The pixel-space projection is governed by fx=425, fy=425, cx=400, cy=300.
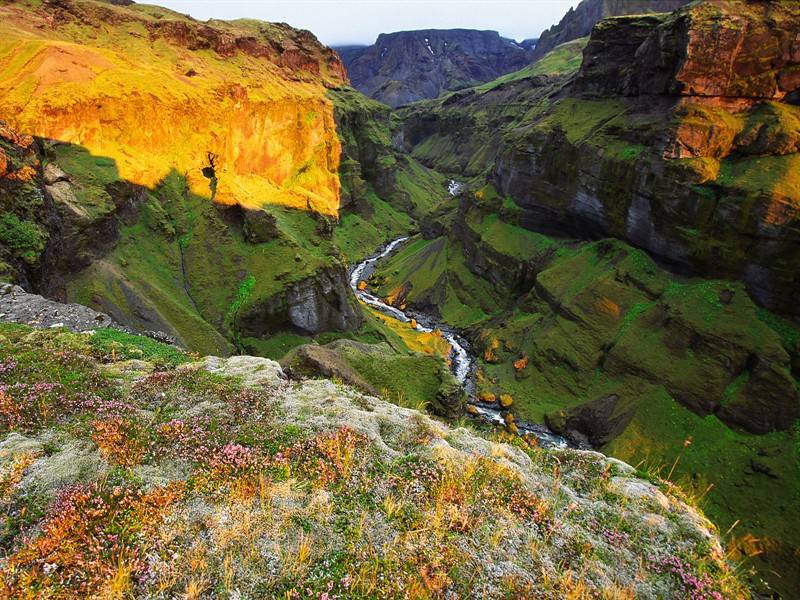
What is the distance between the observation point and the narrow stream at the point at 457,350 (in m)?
39.7

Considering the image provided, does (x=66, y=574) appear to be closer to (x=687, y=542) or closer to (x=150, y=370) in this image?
(x=150, y=370)

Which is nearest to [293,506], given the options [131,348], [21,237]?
[131,348]

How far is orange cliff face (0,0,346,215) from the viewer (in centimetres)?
4059

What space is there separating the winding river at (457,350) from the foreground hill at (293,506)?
41.8ft

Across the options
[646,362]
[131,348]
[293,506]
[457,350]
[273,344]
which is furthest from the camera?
[457,350]

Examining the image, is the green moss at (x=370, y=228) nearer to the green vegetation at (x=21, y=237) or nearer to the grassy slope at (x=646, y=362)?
the grassy slope at (x=646, y=362)

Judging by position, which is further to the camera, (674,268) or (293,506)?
(674,268)

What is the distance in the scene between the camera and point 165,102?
46.9 m

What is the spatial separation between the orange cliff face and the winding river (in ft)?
50.4

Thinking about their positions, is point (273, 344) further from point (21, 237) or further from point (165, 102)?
point (165, 102)

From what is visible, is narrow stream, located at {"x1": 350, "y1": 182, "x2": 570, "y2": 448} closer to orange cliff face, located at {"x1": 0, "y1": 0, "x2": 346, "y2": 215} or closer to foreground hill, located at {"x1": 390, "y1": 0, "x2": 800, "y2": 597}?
foreground hill, located at {"x1": 390, "y1": 0, "x2": 800, "y2": 597}

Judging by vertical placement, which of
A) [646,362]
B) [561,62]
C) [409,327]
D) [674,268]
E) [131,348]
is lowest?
[409,327]

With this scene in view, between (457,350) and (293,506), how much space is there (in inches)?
1893

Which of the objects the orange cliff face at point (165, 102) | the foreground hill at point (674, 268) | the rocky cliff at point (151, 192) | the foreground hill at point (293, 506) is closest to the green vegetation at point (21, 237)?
the rocky cliff at point (151, 192)
